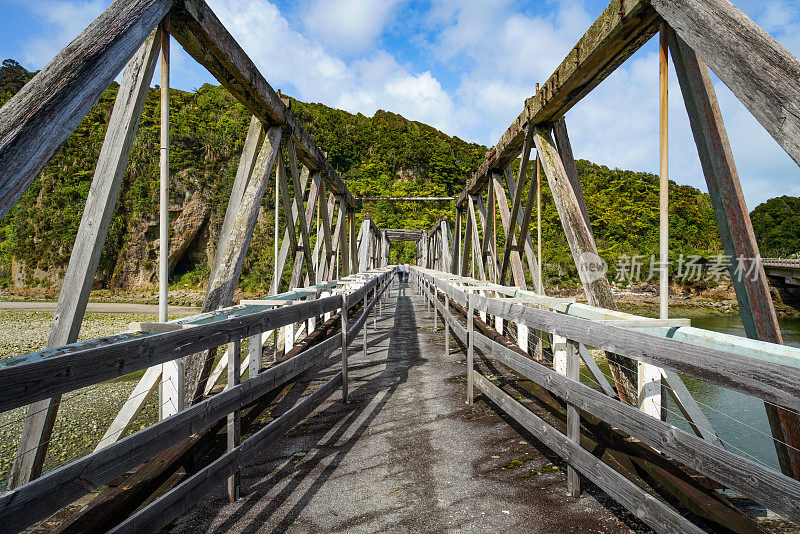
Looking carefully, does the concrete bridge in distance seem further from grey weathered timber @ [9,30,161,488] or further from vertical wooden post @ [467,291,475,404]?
grey weathered timber @ [9,30,161,488]

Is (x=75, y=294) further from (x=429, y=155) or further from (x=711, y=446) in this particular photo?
(x=429, y=155)

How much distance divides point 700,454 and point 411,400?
2.95 m

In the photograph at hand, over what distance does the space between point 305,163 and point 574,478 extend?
18.7ft

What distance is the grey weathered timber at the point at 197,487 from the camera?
1.53m

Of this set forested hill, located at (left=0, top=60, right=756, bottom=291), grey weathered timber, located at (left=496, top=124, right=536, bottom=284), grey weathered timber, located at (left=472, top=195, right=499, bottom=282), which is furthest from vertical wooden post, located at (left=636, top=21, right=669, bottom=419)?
forested hill, located at (left=0, top=60, right=756, bottom=291)

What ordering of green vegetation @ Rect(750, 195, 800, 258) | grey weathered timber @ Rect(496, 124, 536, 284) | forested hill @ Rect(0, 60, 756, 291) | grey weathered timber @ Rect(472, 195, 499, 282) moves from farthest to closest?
green vegetation @ Rect(750, 195, 800, 258) → forested hill @ Rect(0, 60, 756, 291) → grey weathered timber @ Rect(472, 195, 499, 282) → grey weathered timber @ Rect(496, 124, 536, 284)

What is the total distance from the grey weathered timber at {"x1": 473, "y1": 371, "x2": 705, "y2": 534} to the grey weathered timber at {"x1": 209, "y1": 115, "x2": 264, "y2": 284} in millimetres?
2616

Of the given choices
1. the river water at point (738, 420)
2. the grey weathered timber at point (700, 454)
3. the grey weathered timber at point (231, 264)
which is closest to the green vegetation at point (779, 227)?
the river water at point (738, 420)

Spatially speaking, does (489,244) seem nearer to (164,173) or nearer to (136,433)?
(164,173)

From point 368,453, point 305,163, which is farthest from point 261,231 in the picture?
point 368,453

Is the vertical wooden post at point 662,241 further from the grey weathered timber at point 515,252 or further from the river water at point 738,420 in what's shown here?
the grey weathered timber at point 515,252

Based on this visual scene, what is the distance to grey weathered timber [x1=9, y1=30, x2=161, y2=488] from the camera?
1.87 m

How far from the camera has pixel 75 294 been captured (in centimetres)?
203

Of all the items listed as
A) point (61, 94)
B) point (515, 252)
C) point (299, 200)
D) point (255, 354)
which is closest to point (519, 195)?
point (515, 252)
